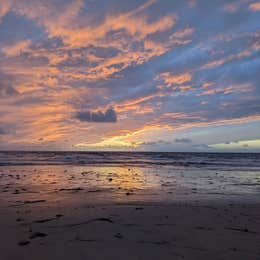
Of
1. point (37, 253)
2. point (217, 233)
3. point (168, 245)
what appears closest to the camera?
point (37, 253)

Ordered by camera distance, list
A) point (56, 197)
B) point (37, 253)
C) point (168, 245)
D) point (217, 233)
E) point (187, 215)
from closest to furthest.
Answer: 1. point (37, 253)
2. point (168, 245)
3. point (217, 233)
4. point (187, 215)
5. point (56, 197)

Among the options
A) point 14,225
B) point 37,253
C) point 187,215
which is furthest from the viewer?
point 187,215

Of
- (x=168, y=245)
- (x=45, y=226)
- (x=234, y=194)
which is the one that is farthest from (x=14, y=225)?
(x=234, y=194)

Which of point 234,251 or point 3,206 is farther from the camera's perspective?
point 3,206

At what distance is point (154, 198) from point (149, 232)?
4595mm

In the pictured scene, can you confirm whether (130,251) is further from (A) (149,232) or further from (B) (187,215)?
(B) (187,215)

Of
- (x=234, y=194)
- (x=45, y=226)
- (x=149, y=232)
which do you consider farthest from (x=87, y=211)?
(x=234, y=194)

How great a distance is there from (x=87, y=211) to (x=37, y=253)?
Answer: 11.3 feet

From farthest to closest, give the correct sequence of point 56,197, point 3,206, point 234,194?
point 234,194, point 56,197, point 3,206

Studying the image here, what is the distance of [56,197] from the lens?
10758 mm

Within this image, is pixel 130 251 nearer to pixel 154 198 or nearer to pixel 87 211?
pixel 87 211

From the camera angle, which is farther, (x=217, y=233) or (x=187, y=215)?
(x=187, y=215)

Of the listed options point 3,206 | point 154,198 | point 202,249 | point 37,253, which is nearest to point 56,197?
point 3,206

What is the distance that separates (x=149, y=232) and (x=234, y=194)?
23.0 ft
